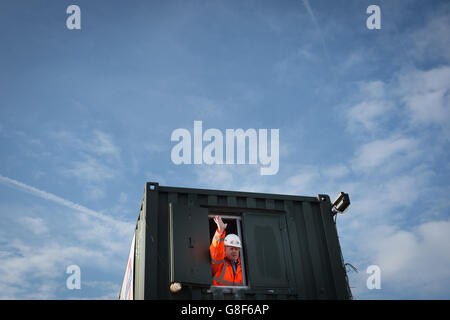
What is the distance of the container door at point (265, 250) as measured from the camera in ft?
27.9

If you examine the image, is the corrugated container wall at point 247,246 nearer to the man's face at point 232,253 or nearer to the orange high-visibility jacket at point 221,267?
the orange high-visibility jacket at point 221,267

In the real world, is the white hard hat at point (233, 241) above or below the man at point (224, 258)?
above

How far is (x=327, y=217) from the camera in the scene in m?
9.71

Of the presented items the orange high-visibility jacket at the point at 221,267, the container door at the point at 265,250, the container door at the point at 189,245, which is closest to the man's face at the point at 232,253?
the orange high-visibility jacket at the point at 221,267

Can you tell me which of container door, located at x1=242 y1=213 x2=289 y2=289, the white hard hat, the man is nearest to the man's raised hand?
the man

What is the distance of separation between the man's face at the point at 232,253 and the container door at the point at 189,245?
2.89 ft

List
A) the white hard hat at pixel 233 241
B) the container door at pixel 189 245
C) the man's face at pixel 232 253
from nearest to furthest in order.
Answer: the container door at pixel 189 245 → the man's face at pixel 232 253 → the white hard hat at pixel 233 241

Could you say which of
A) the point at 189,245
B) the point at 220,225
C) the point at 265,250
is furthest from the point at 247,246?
the point at 189,245

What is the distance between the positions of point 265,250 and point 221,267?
987mm

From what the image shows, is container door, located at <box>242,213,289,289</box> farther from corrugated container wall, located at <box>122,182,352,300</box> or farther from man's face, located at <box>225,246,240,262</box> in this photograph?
man's face, located at <box>225,246,240,262</box>

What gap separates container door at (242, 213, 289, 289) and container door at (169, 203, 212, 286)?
92 cm
